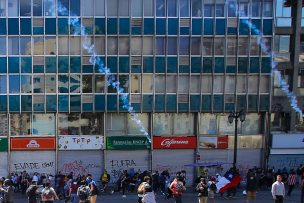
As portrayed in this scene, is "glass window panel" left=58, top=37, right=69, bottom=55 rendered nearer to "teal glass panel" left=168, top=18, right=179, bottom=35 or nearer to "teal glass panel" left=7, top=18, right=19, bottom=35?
"teal glass panel" left=7, top=18, right=19, bottom=35

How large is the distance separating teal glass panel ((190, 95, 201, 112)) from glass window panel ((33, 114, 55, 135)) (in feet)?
31.6

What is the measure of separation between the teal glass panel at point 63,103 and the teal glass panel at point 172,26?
8354mm

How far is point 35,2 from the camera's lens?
35.7 metres

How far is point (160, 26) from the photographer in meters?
36.3

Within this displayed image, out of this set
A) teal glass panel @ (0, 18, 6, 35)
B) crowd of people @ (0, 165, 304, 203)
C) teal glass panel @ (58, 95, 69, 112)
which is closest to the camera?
crowd of people @ (0, 165, 304, 203)

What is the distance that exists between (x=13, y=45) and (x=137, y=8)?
342 inches

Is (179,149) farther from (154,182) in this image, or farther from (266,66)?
(266,66)

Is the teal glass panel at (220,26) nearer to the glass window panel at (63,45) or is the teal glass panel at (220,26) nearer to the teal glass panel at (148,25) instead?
the teal glass panel at (148,25)

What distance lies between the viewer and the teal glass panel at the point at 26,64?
35.8m

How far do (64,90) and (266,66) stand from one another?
1425 cm

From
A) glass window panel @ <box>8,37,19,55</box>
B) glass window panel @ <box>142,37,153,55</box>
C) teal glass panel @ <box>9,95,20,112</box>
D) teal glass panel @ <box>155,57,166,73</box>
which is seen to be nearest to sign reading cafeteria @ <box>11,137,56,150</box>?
teal glass panel @ <box>9,95,20,112</box>

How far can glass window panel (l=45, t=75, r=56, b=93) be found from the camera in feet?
119

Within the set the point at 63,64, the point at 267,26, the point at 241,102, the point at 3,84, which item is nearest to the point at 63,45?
the point at 63,64

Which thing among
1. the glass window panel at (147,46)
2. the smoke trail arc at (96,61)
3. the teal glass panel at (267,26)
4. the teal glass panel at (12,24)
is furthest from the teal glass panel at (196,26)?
the teal glass panel at (12,24)
